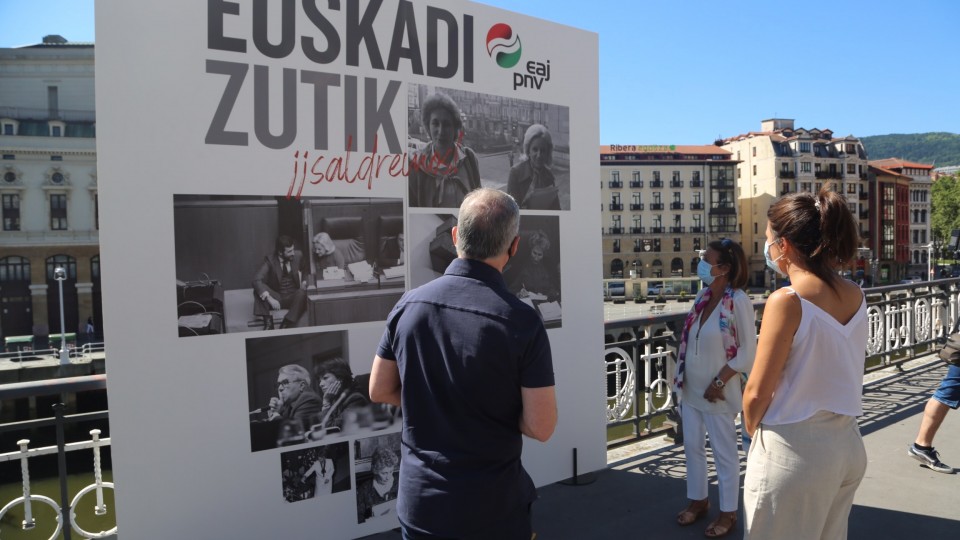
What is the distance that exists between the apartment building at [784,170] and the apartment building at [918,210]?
44.4 ft

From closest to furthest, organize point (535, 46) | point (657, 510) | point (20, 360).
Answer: point (657, 510), point (535, 46), point (20, 360)

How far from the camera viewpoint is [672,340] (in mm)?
5629

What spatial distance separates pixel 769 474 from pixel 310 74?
2778 mm

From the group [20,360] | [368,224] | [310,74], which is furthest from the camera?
[20,360]

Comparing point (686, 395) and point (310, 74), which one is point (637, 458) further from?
point (310, 74)

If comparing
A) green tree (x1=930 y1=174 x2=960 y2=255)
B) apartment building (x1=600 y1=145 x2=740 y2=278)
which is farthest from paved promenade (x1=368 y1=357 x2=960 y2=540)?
green tree (x1=930 y1=174 x2=960 y2=255)

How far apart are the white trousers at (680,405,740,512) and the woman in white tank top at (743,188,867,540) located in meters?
1.35

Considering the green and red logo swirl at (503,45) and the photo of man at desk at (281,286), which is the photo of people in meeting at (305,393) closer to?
the photo of man at desk at (281,286)

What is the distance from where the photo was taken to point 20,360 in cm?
3077

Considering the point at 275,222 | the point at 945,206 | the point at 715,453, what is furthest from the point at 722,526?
the point at 945,206

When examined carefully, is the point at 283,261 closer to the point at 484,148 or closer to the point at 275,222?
the point at 275,222

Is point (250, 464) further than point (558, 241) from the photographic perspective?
No

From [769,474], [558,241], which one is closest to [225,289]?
[558,241]

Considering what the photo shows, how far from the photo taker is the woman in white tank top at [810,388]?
2172mm
